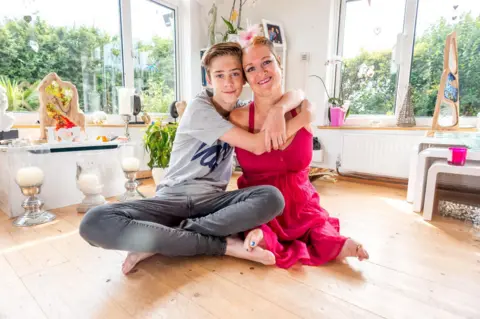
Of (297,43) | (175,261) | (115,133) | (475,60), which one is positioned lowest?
(175,261)

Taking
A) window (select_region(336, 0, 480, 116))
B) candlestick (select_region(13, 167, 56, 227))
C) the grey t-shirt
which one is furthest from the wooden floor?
window (select_region(336, 0, 480, 116))

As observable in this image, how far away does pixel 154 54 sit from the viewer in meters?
2.90

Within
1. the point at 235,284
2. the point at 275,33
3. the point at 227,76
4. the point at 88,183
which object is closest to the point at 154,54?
the point at 275,33

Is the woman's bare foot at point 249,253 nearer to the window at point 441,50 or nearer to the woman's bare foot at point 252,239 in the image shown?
the woman's bare foot at point 252,239

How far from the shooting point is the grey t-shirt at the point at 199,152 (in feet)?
3.48

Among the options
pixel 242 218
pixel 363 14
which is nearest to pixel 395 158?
pixel 363 14

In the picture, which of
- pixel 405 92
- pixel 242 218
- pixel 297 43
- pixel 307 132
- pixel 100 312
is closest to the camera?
pixel 100 312

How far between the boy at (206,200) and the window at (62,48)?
1678mm

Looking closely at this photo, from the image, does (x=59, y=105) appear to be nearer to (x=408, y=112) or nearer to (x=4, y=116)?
(x=4, y=116)

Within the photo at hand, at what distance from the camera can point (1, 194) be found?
1.65 metres

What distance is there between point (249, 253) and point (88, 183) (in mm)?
1164

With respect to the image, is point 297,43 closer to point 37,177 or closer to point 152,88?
point 152,88

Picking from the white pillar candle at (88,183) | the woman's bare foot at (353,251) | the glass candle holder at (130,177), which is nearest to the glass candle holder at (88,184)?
the white pillar candle at (88,183)

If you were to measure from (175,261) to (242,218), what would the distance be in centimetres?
31
